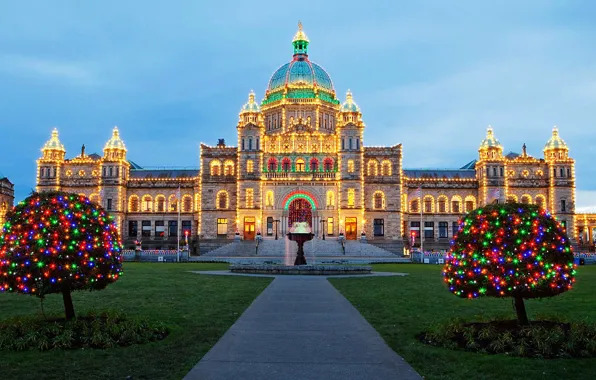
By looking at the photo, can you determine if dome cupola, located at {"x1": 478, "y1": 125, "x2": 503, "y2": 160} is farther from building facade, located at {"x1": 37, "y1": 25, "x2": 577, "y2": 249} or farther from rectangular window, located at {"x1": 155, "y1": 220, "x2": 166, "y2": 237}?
A: rectangular window, located at {"x1": 155, "y1": 220, "x2": 166, "y2": 237}

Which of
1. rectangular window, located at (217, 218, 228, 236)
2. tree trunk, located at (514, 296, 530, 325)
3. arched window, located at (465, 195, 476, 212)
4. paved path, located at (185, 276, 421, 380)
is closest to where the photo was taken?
paved path, located at (185, 276, 421, 380)

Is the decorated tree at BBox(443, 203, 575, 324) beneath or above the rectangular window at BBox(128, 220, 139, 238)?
beneath

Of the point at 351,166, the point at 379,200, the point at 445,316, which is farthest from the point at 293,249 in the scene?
the point at 445,316

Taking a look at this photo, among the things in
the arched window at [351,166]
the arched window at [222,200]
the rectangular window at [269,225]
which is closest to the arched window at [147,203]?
the arched window at [222,200]

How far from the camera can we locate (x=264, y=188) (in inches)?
3248

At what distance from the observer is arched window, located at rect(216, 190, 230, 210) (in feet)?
281

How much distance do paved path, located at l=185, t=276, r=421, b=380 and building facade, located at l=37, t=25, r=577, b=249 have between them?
→ 61681mm

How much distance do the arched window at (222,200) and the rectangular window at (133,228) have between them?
1576cm

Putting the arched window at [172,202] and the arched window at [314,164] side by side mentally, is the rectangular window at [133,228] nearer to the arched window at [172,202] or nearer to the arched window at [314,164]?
the arched window at [172,202]

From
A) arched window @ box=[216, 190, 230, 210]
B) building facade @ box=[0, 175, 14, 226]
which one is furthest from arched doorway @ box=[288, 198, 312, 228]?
building facade @ box=[0, 175, 14, 226]

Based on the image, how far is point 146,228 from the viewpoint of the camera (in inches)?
3605

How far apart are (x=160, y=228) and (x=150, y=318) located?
77.0 metres

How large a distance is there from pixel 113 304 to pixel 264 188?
6217 cm

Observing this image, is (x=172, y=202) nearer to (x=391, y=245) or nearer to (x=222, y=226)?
(x=222, y=226)
